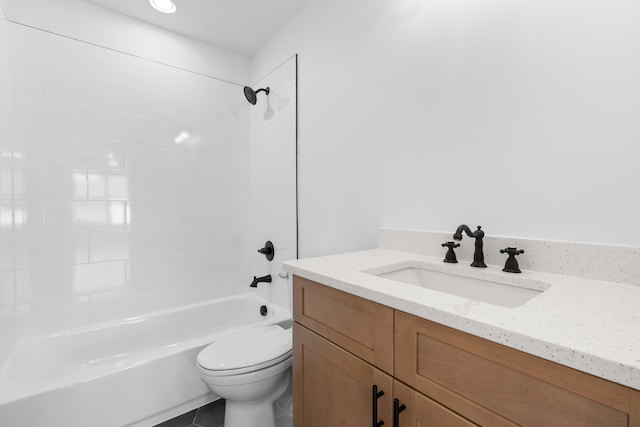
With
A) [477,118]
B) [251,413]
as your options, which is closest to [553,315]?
[477,118]

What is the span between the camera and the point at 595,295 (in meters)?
0.69

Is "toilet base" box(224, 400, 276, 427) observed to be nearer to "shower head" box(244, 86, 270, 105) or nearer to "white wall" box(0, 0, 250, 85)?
"shower head" box(244, 86, 270, 105)

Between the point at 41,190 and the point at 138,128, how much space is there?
2.20 ft

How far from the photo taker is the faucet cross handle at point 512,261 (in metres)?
0.91

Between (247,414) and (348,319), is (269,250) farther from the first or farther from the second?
(348,319)

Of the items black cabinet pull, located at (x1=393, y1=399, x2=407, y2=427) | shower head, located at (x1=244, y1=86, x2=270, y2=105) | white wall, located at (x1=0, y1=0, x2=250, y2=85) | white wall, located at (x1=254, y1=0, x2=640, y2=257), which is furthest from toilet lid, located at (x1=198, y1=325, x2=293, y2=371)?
white wall, located at (x1=0, y1=0, x2=250, y2=85)

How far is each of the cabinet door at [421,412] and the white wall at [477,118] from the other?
656 mm

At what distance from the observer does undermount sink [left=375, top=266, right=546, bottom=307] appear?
870mm

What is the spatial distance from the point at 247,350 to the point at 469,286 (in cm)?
109

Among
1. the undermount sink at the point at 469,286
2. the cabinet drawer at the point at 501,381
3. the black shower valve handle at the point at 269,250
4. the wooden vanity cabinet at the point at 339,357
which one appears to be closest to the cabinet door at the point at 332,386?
the wooden vanity cabinet at the point at 339,357

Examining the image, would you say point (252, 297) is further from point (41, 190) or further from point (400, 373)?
point (400, 373)

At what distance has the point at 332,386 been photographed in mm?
897

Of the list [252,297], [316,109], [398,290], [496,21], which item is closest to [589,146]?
[496,21]

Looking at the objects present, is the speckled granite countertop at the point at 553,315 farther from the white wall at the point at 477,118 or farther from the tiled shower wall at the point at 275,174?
the tiled shower wall at the point at 275,174
